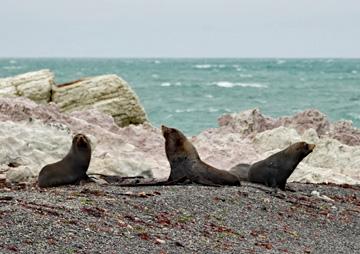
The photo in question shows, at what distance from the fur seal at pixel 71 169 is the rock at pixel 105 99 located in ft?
23.6

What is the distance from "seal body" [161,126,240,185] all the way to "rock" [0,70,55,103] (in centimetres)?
776

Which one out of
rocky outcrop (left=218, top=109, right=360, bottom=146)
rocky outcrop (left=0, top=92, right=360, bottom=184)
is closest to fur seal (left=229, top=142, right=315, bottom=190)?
rocky outcrop (left=0, top=92, right=360, bottom=184)

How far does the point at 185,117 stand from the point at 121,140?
2005 centimetres

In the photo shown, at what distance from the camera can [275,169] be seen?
13328mm

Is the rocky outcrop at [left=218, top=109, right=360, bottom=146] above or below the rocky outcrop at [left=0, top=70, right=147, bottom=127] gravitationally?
below

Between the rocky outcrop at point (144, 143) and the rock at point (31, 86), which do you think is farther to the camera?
the rock at point (31, 86)

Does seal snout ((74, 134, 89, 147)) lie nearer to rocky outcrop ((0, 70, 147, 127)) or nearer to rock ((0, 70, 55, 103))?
rocky outcrop ((0, 70, 147, 127))

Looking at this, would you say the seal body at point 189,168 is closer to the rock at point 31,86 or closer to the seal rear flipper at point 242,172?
the seal rear flipper at point 242,172

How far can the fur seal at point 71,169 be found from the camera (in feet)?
38.8

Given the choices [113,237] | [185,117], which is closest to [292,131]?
[113,237]

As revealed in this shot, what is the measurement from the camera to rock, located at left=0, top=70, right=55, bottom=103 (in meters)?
20.4

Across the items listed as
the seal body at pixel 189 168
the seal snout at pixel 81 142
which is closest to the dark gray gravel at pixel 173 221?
the seal body at pixel 189 168

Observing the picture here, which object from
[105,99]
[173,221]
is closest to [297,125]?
[105,99]

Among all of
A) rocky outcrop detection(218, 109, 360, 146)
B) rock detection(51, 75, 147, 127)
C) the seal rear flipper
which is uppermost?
rock detection(51, 75, 147, 127)
